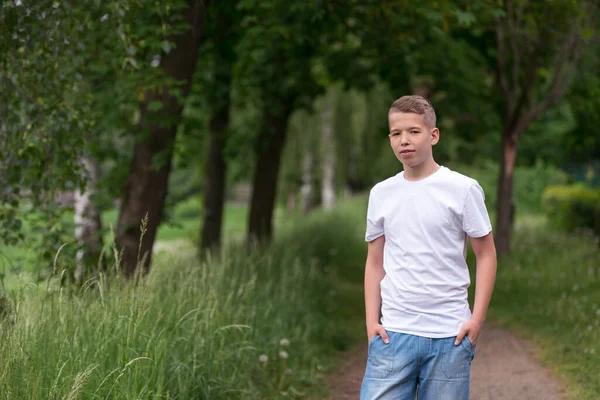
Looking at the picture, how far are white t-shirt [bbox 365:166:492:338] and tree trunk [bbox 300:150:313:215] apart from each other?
1356 cm

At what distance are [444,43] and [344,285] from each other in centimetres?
401

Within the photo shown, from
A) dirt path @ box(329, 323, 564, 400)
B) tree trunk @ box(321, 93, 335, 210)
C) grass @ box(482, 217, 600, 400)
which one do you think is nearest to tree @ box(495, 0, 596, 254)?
grass @ box(482, 217, 600, 400)

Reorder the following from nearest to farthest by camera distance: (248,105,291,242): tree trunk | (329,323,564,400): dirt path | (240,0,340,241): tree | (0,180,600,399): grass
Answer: (0,180,600,399): grass, (329,323,564,400): dirt path, (240,0,340,241): tree, (248,105,291,242): tree trunk

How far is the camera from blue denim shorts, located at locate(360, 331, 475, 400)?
126 inches

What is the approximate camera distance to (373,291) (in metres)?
3.46

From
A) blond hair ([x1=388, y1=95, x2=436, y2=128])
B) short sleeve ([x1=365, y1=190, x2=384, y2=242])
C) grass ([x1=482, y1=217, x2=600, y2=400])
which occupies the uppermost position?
blond hair ([x1=388, y1=95, x2=436, y2=128])

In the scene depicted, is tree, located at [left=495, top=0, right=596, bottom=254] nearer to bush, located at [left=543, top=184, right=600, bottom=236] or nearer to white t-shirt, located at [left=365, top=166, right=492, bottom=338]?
bush, located at [left=543, top=184, right=600, bottom=236]

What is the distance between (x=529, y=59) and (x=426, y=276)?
10432 millimetres

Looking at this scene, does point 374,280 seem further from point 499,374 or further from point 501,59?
point 501,59

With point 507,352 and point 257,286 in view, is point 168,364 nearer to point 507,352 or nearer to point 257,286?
point 257,286

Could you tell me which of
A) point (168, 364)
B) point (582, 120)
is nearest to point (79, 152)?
point (168, 364)

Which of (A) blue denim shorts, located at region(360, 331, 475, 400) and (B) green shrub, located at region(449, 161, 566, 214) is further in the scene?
(B) green shrub, located at region(449, 161, 566, 214)

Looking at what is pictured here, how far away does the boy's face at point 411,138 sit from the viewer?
3252 millimetres

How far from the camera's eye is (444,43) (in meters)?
12.7
